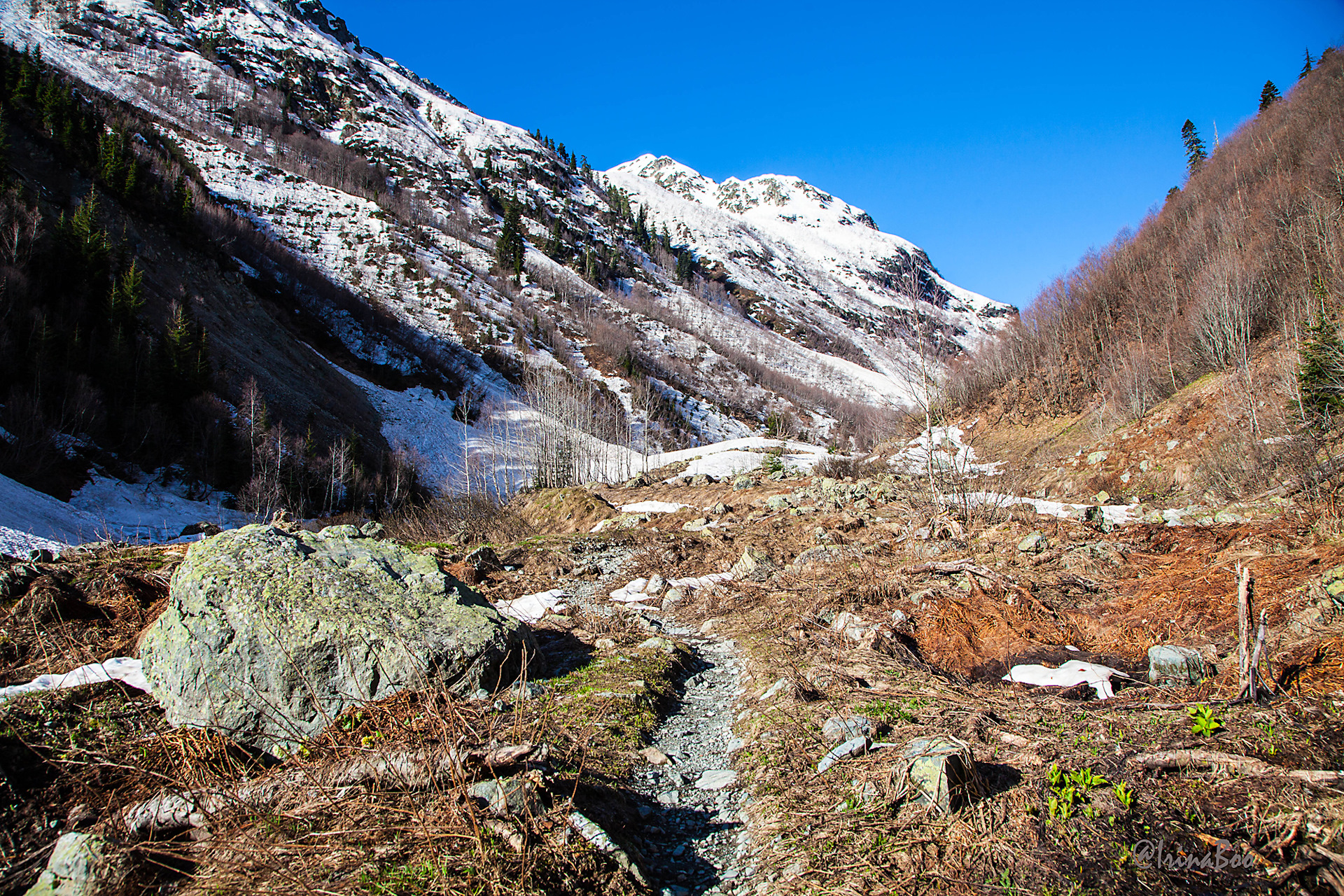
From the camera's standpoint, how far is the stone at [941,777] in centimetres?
278

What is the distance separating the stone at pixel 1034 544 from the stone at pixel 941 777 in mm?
5437

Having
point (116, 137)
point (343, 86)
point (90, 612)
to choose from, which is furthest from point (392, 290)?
point (343, 86)

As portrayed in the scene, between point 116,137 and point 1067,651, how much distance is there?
60.3 metres

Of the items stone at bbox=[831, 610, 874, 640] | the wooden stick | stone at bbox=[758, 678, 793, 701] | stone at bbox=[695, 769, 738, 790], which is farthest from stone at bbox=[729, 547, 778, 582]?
the wooden stick

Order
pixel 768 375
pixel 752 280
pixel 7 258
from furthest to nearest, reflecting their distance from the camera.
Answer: pixel 752 280, pixel 768 375, pixel 7 258

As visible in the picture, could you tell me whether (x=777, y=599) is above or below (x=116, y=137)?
below

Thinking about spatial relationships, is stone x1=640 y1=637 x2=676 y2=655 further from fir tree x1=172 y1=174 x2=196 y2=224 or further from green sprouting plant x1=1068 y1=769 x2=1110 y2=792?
fir tree x1=172 y1=174 x2=196 y2=224

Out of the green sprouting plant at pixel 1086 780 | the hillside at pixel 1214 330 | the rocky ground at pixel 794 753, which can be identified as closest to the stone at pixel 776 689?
the rocky ground at pixel 794 753

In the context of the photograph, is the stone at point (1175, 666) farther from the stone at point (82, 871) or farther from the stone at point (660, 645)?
the stone at point (82, 871)

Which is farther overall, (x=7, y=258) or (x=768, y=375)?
(x=768, y=375)

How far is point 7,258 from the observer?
2661 cm

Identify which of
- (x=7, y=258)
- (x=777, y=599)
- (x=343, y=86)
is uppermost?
(x=343, y=86)

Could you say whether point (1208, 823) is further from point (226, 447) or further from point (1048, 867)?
point (226, 447)

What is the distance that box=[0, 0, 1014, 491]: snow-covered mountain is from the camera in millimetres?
60531
